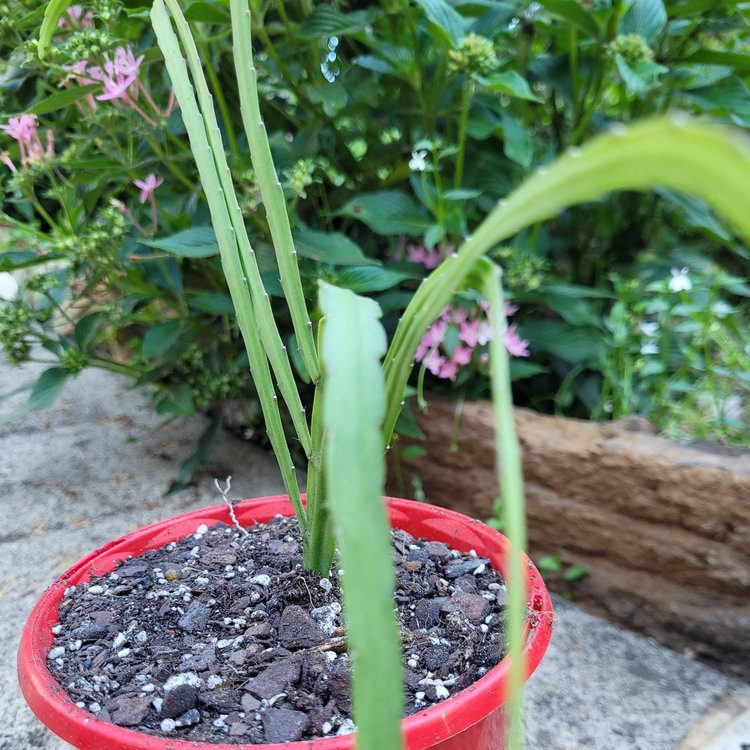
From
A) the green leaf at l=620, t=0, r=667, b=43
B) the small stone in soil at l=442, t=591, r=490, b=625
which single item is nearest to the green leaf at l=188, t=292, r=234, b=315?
the small stone in soil at l=442, t=591, r=490, b=625

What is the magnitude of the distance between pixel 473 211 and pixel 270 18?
50 centimetres

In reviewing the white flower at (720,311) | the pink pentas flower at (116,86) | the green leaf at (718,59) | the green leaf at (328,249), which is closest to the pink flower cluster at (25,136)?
the pink pentas flower at (116,86)

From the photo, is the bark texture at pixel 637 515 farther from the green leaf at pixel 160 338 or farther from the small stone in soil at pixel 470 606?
the small stone in soil at pixel 470 606

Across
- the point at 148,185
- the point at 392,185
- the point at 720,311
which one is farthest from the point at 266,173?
the point at 720,311

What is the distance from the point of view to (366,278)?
3.18 feet

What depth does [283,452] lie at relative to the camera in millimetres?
574

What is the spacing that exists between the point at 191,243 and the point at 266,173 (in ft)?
1.28

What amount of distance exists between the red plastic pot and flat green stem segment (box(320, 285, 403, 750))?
6.9 inches

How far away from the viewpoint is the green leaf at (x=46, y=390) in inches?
41.7

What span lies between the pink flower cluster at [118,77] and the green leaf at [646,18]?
677 mm

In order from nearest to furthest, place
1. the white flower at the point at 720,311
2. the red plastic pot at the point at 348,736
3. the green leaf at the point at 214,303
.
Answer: the red plastic pot at the point at 348,736 < the green leaf at the point at 214,303 < the white flower at the point at 720,311

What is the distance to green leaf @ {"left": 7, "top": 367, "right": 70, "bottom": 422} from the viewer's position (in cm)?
106

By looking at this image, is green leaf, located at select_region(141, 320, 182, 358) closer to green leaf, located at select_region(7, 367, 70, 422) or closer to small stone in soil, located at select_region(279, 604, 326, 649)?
green leaf, located at select_region(7, 367, 70, 422)

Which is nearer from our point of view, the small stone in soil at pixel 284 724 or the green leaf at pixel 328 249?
the small stone in soil at pixel 284 724
